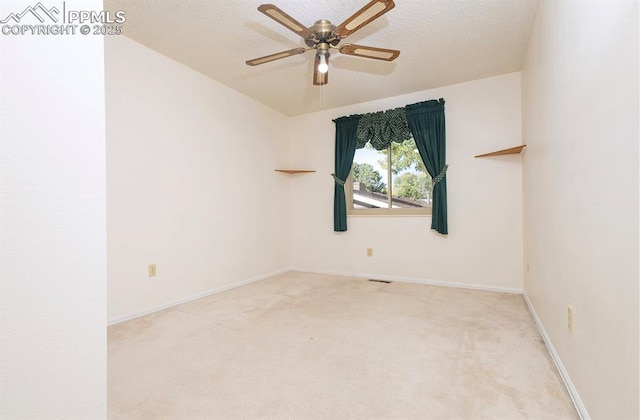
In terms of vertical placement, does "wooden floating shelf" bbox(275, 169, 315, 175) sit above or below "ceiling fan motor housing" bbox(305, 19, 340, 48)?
below

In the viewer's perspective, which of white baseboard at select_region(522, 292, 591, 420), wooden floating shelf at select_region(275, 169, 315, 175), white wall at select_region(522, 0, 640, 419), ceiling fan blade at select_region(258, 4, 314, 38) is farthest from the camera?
wooden floating shelf at select_region(275, 169, 315, 175)

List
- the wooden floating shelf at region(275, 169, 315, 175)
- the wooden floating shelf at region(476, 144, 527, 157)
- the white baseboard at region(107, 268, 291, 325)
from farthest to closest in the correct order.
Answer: the wooden floating shelf at region(275, 169, 315, 175)
the wooden floating shelf at region(476, 144, 527, 157)
the white baseboard at region(107, 268, 291, 325)

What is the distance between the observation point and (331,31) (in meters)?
2.16

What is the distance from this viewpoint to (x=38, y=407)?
2.22 ft

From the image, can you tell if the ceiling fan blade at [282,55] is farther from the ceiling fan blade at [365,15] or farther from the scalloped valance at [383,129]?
the scalloped valance at [383,129]

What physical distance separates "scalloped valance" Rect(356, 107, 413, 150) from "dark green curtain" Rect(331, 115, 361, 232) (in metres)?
0.12

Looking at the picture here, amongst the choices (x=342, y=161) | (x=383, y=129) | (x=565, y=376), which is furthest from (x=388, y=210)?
(x=565, y=376)

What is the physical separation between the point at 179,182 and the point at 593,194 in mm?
3083

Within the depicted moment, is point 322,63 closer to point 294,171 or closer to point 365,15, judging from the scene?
point 365,15

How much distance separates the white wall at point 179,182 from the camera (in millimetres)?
2537

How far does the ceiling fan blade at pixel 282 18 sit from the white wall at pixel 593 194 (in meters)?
1.43

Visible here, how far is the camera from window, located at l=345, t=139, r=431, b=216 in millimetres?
3873

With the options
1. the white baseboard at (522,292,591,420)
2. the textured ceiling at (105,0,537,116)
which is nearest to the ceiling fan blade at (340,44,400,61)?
the textured ceiling at (105,0,537,116)

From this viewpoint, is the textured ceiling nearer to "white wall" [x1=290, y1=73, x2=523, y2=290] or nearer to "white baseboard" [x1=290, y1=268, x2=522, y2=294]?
"white wall" [x1=290, y1=73, x2=523, y2=290]
